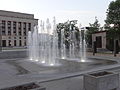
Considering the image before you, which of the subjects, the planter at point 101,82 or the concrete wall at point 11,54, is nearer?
the planter at point 101,82

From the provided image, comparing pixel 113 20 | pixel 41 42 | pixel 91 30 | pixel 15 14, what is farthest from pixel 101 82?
pixel 15 14

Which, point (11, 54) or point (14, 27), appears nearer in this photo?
point (11, 54)

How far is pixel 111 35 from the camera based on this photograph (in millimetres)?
26562

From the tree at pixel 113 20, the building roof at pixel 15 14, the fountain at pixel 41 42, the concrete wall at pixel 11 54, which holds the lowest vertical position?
the concrete wall at pixel 11 54

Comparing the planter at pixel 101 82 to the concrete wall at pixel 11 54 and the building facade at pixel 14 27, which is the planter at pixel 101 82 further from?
the building facade at pixel 14 27

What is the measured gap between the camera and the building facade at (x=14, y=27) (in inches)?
2877

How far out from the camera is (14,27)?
7750 cm

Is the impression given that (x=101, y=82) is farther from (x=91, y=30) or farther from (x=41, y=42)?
(x=91, y=30)

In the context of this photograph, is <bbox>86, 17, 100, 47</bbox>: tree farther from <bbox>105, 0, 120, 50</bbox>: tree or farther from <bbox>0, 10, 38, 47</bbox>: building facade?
<bbox>0, 10, 38, 47</bbox>: building facade

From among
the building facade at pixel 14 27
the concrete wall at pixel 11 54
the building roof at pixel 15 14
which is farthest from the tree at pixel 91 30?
the building roof at pixel 15 14

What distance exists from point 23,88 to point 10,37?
241 feet

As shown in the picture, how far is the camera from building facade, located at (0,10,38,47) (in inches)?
2877

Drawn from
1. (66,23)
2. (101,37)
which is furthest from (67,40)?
(101,37)

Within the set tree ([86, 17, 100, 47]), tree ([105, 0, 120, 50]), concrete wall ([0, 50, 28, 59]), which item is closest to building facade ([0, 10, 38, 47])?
tree ([86, 17, 100, 47])
